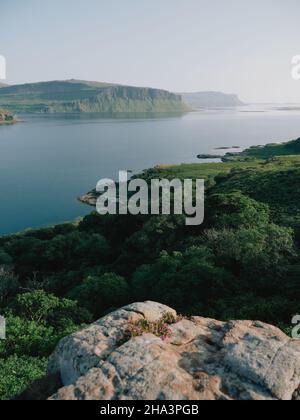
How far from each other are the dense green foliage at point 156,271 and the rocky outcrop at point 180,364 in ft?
17.3

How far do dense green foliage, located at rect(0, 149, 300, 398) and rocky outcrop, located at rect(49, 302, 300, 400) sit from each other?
17.3 feet

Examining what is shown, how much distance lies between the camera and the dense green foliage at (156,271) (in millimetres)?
25844

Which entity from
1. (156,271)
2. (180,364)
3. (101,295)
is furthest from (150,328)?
(156,271)

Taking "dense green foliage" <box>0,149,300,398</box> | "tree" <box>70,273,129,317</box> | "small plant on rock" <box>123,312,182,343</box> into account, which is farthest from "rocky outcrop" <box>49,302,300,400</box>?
"tree" <box>70,273,129,317</box>

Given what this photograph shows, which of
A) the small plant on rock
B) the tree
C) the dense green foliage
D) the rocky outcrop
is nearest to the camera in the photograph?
the rocky outcrop

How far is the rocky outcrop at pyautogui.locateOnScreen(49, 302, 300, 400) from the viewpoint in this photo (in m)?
11.1

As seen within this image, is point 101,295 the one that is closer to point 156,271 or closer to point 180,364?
point 156,271

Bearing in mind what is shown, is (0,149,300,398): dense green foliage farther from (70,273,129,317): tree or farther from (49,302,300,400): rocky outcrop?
(49,302,300,400): rocky outcrop

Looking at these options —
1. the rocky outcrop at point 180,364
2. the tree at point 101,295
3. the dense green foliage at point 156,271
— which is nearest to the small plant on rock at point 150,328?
the rocky outcrop at point 180,364

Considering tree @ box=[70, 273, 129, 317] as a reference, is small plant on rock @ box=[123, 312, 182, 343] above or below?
above

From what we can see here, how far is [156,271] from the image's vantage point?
37.6 meters

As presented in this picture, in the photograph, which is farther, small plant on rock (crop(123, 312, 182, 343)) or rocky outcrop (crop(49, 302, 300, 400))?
small plant on rock (crop(123, 312, 182, 343))

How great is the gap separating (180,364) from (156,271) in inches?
1001
